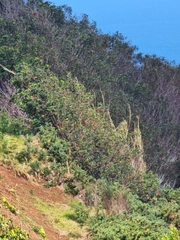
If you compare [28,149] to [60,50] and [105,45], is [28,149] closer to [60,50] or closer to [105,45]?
[60,50]

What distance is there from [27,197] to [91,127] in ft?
12.5

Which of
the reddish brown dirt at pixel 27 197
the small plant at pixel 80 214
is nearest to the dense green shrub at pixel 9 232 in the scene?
the reddish brown dirt at pixel 27 197

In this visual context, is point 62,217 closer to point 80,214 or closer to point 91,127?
point 80,214

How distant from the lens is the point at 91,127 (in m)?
10.3

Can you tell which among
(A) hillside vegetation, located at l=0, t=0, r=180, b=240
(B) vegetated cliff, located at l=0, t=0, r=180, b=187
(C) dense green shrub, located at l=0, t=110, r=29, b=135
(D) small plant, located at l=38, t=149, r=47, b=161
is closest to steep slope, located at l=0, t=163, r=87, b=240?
(A) hillside vegetation, located at l=0, t=0, r=180, b=240

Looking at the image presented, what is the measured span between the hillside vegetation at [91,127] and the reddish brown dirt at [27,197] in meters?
0.22

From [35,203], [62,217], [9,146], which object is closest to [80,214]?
[62,217]

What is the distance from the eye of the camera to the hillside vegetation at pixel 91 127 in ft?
22.4

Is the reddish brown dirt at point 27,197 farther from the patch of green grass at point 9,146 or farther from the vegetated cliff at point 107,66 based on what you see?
the vegetated cliff at point 107,66

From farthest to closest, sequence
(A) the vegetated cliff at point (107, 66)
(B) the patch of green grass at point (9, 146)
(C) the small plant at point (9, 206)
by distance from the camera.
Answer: (A) the vegetated cliff at point (107, 66), (B) the patch of green grass at point (9, 146), (C) the small plant at point (9, 206)

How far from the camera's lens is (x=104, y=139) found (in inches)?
388

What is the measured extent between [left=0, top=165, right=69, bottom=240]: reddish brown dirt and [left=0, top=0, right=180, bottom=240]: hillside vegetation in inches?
8.7

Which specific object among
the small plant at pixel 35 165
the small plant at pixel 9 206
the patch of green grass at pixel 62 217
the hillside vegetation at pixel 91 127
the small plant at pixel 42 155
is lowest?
the patch of green grass at pixel 62 217

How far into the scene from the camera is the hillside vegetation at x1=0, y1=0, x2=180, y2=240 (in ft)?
22.4
